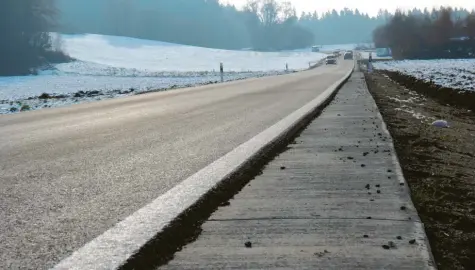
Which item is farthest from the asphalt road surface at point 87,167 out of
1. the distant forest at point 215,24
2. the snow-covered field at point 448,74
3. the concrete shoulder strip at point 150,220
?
the distant forest at point 215,24

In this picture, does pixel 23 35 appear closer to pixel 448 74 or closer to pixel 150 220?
pixel 448 74

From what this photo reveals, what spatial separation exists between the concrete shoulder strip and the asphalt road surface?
0.32 ft

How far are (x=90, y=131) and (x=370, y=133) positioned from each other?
406 cm

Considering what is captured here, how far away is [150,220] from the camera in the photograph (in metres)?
3.59

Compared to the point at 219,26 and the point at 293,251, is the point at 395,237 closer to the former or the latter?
the point at 293,251

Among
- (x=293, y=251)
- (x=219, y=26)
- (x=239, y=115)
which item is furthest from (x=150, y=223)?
(x=219, y=26)

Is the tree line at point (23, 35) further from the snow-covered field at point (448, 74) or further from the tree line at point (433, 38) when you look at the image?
the tree line at point (433, 38)

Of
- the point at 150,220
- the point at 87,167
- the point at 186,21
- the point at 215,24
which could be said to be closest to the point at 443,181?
the point at 150,220

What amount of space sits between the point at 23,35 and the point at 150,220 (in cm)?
6946

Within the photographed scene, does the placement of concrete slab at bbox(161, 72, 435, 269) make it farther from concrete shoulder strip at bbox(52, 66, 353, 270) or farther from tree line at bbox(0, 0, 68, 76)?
tree line at bbox(0, 0, 68, 76)

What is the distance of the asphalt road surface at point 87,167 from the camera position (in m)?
3.39

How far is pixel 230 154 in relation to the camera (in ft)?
20.6

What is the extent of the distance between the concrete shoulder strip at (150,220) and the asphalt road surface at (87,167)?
96mm

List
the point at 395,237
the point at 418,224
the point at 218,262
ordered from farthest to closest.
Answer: the point at 418,224
the point at 395,237
the point at 218,262
